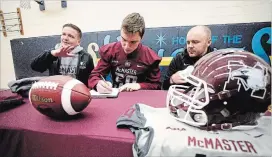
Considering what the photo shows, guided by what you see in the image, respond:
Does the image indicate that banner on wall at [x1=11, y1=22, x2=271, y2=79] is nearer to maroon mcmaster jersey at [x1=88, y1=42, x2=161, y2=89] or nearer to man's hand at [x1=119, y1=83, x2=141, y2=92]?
maroon mcmaster jersey at [x1=88, y1=42, x2=161, y2=89]

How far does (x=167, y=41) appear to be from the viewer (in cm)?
153

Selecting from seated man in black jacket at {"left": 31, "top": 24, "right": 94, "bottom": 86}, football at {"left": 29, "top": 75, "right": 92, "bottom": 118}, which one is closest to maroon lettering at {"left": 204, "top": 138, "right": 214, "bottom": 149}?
football at {"left": 29, "top": 75, "right": 92, "bottom": 118}

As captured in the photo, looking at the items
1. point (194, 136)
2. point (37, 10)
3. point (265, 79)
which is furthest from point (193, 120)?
point (37, 10)

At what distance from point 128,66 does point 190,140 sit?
0.73 meters

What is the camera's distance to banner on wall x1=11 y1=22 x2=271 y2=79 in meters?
1.35

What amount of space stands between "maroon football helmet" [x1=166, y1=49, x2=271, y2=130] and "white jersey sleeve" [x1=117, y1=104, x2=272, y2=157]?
31 millimetres

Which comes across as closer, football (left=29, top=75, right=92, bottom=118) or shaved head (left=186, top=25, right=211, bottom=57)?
football (left=29, top=75, right=92, bottom=118)

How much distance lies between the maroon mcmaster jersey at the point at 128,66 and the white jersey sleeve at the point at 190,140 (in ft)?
1.91

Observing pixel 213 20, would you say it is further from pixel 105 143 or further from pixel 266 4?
pixel 105 143

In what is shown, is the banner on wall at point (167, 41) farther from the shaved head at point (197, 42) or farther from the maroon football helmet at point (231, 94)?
the maroon football helmet at point (231, 94)

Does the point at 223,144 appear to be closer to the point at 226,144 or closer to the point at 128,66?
the point at 226,144

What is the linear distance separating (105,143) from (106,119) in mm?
108

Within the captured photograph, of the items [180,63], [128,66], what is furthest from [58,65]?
[180,63]

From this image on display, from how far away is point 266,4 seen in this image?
147cm
